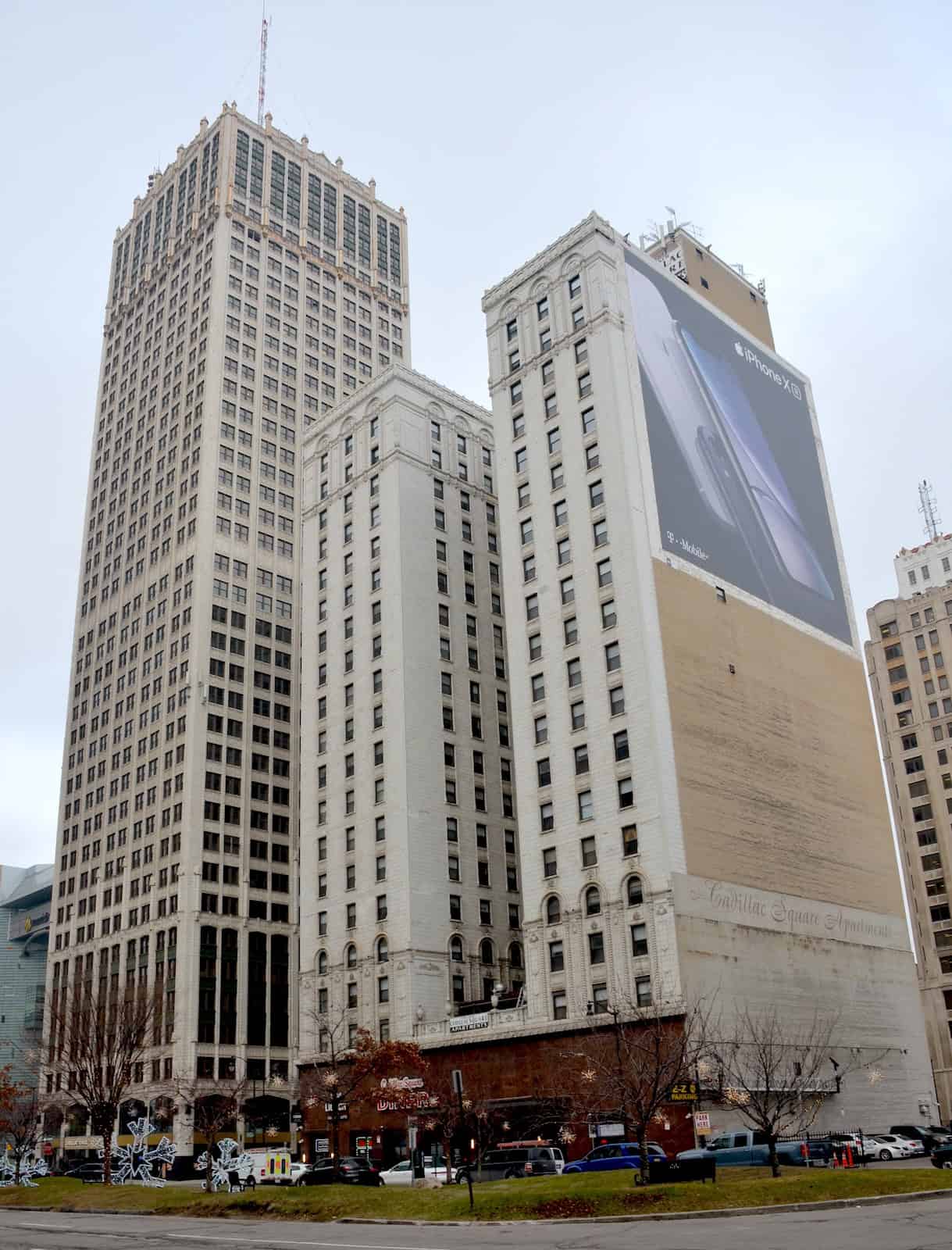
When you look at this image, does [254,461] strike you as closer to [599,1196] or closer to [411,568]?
[411,568]

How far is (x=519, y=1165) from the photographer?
55594mm

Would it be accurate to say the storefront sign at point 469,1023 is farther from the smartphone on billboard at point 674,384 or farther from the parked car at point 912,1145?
the smartphone on billboard at point 674,384

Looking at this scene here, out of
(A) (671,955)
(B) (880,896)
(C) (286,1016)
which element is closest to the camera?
(A) (671,955)

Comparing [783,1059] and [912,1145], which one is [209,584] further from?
[912,1145]

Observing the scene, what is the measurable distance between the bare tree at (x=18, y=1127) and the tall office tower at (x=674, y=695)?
114 ft

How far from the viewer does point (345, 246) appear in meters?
163

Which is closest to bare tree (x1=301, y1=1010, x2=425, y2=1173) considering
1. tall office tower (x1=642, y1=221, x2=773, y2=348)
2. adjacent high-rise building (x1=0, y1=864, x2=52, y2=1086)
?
tall office tower (x1=642, y1=221, x2=773, y2=348)

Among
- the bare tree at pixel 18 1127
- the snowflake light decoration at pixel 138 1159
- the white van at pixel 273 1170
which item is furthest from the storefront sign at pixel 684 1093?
the bare tree at pixel 18 1127

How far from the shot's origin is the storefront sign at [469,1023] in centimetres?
8094

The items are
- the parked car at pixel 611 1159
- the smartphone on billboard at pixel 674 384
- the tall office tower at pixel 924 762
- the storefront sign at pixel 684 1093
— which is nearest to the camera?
the parked car at pixel 611 1159

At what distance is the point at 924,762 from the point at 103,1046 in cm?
10322

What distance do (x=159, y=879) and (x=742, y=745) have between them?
202 ft

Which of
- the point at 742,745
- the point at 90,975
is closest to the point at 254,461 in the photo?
the point at 90,975

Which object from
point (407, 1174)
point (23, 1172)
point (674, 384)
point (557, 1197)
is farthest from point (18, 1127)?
point (674, 384)
